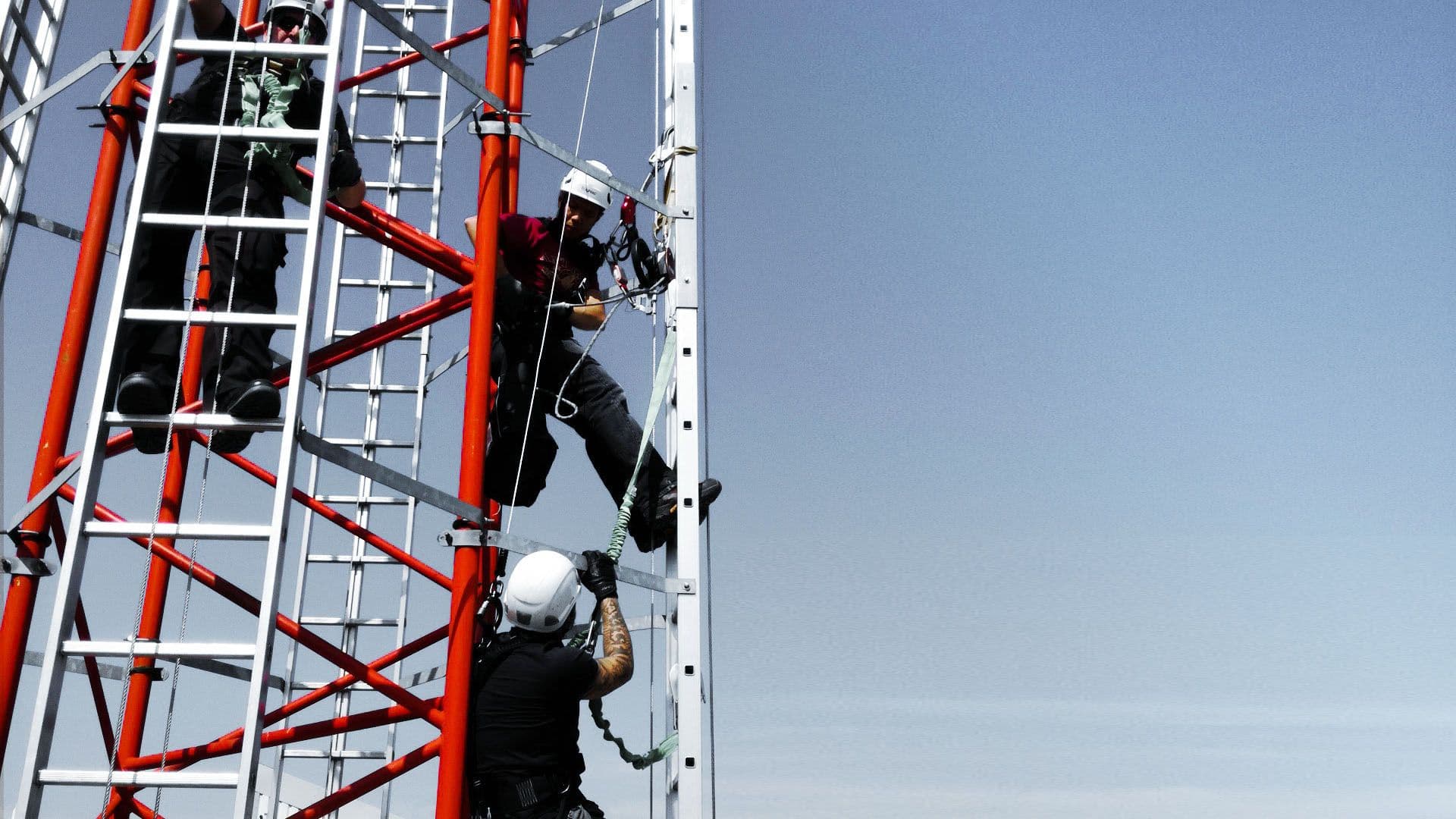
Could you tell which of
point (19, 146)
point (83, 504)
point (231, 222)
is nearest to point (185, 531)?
point (83, 504)

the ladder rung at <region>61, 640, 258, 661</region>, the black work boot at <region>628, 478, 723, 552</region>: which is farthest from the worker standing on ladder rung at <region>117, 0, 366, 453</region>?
the black work boot at <region>628, 478, 723, 552</region>

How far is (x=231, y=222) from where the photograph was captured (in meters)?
5.39

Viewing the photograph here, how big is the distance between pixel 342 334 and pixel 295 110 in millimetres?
4750

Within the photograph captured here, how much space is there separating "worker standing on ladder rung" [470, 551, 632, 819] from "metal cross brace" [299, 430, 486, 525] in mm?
636

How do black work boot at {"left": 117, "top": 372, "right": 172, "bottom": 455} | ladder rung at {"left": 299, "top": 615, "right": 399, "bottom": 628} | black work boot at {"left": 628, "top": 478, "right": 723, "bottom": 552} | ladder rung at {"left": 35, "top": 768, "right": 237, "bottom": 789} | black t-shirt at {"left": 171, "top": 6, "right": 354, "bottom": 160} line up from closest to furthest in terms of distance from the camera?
ladder rung at {"left": 35, "top": 768, "right": 237, "bottom": 789} → black work boot at {"left": 117, "top": 372, "right": 172, "bottom": 455} → black t-shirt at {"left": 171, "top": 6, "right": 354, "bottom": 160} → black work boot at {"left": 628, "top": 478, "right": 723, "bottom": 552} → ladder rung at {"left": 299, "top": 615, "right": 399, "bottom": 628}

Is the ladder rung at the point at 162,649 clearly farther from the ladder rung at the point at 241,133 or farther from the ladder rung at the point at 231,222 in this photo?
the ladder rung at the point at 241,133

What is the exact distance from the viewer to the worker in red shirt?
23.8 feet

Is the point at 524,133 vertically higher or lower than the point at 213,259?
higher

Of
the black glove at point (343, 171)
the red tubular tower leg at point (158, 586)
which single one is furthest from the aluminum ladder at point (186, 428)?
the red tubular tower leg at point (158, 586)

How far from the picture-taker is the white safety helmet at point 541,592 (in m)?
5.71

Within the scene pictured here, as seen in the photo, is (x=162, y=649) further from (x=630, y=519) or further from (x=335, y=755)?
(x=335, y=755)

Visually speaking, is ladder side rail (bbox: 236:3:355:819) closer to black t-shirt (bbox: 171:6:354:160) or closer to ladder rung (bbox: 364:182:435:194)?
black t-shirt (bbox: 171:6:354:160)

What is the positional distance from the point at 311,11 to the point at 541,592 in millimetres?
3196

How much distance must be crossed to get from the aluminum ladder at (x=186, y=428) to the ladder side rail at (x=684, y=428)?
6.99 feet
